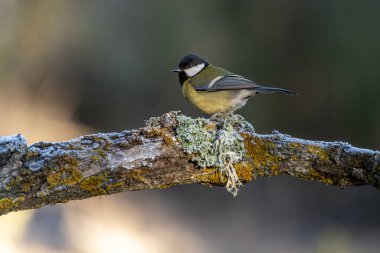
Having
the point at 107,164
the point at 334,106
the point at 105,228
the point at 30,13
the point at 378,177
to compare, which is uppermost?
the point at 30,13

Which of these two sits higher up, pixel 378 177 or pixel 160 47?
pixel 160 47

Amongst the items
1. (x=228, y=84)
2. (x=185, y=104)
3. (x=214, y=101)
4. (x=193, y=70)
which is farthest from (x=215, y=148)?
(x=185, y=104)

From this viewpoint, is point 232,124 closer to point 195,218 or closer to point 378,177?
point 378,177

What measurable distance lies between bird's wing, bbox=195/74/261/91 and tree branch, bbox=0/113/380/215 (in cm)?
129

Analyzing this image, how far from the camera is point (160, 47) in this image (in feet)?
22.9

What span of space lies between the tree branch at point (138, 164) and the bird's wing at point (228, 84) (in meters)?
1.29

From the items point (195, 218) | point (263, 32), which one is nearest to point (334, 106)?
point (263, 32)

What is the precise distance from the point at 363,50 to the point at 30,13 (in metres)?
4.60

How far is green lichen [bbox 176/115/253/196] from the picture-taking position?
214 centimetres

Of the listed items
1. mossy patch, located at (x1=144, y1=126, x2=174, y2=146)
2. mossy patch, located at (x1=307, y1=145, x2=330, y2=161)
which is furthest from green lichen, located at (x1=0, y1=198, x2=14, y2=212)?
mossy patch, located at (x1=307, y1=145, x2=330, y2=161)

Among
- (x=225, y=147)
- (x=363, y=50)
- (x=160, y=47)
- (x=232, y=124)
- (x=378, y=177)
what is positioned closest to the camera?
(x=378, y=177)

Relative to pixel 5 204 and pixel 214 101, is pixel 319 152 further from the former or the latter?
pixel 214 101

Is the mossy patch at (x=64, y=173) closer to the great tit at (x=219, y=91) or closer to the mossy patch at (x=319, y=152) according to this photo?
the mossy patch at (x=319, y=152)

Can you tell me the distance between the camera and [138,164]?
6.70 feet
